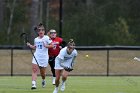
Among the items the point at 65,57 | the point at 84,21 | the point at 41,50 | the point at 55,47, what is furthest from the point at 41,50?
the point at 84,21

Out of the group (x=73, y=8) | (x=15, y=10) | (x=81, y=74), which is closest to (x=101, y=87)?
(x=81, y=74)

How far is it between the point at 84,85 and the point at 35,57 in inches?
113

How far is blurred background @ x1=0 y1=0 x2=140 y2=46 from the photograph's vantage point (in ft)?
153

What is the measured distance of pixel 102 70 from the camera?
118 feet

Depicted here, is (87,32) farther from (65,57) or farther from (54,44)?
(65,57)

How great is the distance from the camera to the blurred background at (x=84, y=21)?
153 feet

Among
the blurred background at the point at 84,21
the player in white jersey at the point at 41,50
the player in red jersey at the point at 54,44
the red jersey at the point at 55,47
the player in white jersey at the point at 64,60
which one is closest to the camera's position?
the player in white jersey at the point at 64,60

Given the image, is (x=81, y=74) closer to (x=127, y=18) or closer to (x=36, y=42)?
(x=36, y=42)

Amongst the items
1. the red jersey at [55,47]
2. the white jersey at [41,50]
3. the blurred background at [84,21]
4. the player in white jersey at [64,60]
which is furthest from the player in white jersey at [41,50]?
the blurred background at [84,21]

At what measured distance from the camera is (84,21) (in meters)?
51.1

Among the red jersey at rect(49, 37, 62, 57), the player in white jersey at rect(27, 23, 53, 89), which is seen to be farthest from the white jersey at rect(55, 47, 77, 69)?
the red jersey at rect(49, 37, 62, 57)

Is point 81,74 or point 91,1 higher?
point 91,1

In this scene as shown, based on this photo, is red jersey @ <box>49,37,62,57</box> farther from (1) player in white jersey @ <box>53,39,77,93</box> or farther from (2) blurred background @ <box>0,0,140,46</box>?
(2) blurred background @ <box>0,0,140,46</box>

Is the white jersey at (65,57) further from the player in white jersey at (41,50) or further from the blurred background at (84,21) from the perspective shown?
the blurred background at (84,21)
